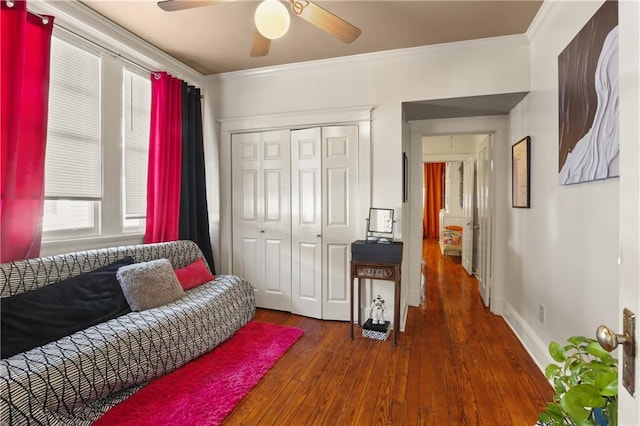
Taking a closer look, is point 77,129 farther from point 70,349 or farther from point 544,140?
point 544,140

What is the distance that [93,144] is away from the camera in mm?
2619

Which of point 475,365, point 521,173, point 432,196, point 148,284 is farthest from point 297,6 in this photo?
point 432,196

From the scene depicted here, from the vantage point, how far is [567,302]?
2.06 meters

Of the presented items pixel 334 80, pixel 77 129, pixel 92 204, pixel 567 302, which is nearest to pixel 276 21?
pixel 334 80

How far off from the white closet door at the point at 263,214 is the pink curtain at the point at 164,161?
2.23 feet

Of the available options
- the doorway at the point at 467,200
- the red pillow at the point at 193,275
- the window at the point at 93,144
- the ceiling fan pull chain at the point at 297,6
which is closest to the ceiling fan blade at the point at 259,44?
the ceiling fan pull chain at the point at 297,6

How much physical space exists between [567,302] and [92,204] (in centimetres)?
360

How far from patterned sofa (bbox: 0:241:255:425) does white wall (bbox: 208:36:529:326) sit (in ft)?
5.80

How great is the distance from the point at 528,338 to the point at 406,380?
1258mm

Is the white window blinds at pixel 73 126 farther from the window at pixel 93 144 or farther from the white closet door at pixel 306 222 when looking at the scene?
the white closet door at pixel 306 222

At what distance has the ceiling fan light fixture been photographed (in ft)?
5.70

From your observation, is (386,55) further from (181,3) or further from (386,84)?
(181,3)

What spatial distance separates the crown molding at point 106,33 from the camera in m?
2.28

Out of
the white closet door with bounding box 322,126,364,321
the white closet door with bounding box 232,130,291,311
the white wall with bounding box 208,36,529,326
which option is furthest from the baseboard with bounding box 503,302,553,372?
the white closet door with bounding box 232,130,291,311
